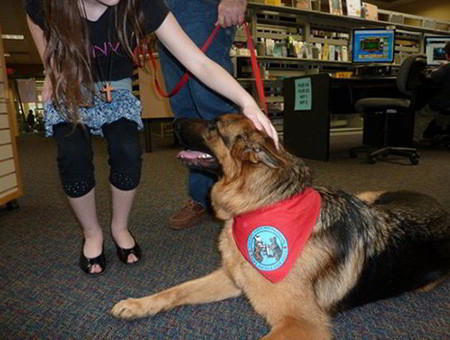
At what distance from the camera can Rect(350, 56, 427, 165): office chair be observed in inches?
175

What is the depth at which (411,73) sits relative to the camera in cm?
442

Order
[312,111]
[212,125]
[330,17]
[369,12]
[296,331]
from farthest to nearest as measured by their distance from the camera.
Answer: [369,12] < [330,17] < [312,111] < [212,125] < [296,331]

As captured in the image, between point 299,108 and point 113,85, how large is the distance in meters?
3.73

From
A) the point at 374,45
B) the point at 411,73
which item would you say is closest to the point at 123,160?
the point at 411,73

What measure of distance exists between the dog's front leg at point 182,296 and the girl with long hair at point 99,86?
44 centimetres

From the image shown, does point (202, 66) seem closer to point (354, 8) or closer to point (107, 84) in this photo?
point (107, 84)

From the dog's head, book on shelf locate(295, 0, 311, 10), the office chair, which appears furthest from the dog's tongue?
book on shelf locate(295, 0, 311, 10)

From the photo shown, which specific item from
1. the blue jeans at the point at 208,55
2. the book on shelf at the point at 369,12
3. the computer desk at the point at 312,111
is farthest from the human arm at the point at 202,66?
the book on shelf at the point at 369,12

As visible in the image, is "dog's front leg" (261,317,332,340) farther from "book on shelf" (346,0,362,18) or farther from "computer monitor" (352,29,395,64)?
"book on shelf" (346,0,362,18)

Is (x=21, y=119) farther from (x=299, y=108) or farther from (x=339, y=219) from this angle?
(x=339, y=219)

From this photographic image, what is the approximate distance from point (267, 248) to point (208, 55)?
1283 mm

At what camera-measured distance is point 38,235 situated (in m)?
2.12

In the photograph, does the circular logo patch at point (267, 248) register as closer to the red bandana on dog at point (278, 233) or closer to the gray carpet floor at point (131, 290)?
the red bandana on dog at point (278, 233)


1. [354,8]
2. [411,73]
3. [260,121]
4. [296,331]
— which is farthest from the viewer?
[354,8]
